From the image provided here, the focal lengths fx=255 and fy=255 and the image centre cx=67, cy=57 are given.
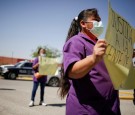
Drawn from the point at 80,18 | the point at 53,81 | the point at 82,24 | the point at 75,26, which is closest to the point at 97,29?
the point at 82,24

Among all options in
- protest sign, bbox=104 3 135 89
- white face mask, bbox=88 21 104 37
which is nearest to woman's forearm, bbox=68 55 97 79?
protest sign, bbox=104 3 135 89

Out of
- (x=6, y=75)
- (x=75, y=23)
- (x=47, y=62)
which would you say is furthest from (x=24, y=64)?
(x=75, y=23)

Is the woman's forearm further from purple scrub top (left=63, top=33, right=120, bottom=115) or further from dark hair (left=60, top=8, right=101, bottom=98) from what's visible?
dark hair (left=60, top=8, right=101, bottom=98)

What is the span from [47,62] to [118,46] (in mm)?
6702

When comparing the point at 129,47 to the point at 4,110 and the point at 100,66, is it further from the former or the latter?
the point at 4,110

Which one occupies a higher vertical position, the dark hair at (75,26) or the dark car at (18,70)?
the dark hair at (75,26)

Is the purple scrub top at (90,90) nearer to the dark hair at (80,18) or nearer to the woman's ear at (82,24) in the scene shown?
the woman's ear at (82,24)

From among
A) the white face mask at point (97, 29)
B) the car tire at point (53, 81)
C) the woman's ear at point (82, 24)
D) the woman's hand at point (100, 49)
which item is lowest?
the car tire at point (53, 81)

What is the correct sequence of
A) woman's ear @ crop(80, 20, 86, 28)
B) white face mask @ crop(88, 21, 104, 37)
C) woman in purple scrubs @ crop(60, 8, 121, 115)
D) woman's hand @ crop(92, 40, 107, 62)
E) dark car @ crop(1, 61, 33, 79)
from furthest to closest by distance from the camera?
1. dark car @ crop(1, 61, 33, 79)
2. woman's ear @ crop(80, 20, 86, 28)
3. white face mask @ crop(88, 21, 104, 37)
4. woman in purple scrubs @ crop(60, 8, 121, 115)
5. woman's hand @ crop(92, 40, 107, 62)

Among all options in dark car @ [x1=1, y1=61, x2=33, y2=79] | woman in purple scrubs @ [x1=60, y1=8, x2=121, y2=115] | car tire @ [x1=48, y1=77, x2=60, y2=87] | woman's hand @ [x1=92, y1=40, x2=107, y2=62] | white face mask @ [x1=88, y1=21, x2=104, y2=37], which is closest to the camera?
woman's hand @ [x1=92, y1=40, x2=107, y2=62]

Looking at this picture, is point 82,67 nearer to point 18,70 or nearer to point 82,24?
point 82,24

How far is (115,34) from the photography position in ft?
6.66

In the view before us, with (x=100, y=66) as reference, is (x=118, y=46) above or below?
above

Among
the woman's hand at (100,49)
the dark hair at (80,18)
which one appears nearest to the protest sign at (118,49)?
the woman's hand at (100,49)
